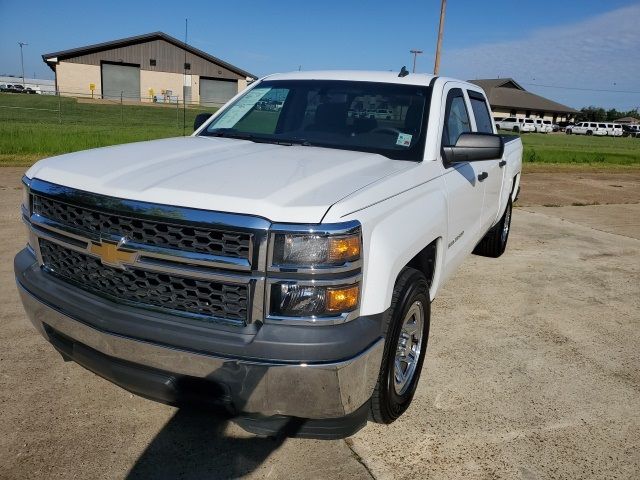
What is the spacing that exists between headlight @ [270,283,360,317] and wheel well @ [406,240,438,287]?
0.98 metres

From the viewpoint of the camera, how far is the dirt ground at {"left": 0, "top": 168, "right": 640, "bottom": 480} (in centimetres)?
264

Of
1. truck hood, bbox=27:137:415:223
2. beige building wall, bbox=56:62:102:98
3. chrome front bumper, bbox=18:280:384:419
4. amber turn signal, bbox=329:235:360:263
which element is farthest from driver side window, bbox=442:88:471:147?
beige building wall, bbox=56:62:102:98

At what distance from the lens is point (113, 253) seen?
7.70 ft

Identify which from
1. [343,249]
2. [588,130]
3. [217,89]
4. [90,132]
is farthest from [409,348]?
[588,130]

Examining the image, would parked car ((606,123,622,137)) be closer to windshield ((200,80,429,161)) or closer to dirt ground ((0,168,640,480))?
dirt ground ((0,168,640,480))

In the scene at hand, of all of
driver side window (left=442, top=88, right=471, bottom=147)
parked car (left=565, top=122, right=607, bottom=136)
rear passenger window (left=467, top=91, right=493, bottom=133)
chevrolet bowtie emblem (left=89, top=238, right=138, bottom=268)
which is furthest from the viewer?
parked car (left=565, top=122, right=607, bottom=136)

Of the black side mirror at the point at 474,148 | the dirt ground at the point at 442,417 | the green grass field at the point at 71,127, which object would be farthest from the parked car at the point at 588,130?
the black side mirror at the point at 474,148

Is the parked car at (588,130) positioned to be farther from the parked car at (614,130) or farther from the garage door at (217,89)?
the garage door at (217,89)

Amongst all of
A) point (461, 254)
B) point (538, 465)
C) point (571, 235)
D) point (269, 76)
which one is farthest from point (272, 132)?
point (571, 235)

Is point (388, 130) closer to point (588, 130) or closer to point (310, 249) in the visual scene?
point (310, 249)

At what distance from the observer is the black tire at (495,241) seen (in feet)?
20.8

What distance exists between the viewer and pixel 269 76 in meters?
4.71

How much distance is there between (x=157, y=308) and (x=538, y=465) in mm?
1988

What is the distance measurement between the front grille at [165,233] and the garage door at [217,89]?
171ft
